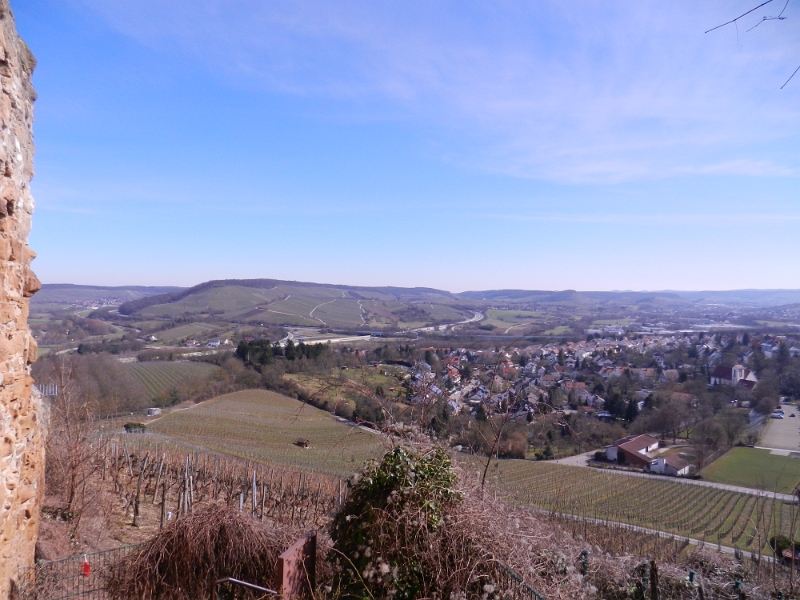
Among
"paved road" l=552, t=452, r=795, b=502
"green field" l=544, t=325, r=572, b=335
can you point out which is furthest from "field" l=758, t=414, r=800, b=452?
"green field" l=544, t=325, r=572, b=335

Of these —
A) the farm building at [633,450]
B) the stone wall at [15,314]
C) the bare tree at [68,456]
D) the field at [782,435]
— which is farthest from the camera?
the farm building at [633,450]

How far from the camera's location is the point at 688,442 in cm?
2997

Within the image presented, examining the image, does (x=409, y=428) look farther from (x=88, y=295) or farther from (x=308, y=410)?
(x=88, y=295)

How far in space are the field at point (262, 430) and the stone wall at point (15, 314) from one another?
1257 cm

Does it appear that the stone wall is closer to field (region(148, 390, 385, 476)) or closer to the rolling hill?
field (region(148, 390, 385, 476))

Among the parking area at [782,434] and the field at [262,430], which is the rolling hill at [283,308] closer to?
the field at [262,430]

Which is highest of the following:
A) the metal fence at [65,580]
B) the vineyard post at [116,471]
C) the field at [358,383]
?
the field at [358,383]

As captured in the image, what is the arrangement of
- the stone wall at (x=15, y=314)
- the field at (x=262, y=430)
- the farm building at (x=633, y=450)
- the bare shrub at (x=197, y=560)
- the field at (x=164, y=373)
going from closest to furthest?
the stone wall at (x=15, y=314), the bare shrub at (x=197, y=560), the field at (x=262, y=430), the farm building at (x=633, y=450), the field at (x=164, y=373)

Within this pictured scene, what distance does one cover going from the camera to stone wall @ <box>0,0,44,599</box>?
3628 mm

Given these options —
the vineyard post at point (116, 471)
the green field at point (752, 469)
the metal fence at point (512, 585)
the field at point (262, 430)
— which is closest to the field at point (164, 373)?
the field at point (262, 430)

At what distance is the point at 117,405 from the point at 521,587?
29086mm

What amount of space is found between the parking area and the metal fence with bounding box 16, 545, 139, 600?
29498mm

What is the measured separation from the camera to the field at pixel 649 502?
631 inches

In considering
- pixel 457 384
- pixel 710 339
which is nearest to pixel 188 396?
pixel 457 384
